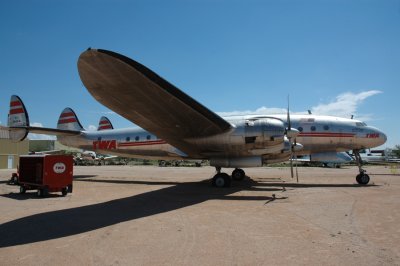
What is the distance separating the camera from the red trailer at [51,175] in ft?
43.2

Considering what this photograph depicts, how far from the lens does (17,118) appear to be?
20000 millimetres

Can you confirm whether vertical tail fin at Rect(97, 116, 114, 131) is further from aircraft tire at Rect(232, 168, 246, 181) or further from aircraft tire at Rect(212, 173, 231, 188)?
aircraft tire at Rect(212, 173, 231, 188)

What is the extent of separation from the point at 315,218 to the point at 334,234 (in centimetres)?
167

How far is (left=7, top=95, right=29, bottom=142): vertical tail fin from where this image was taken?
1909 cm

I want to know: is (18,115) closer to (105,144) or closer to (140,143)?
(105,144)

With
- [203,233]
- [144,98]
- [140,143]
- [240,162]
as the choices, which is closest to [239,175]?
[240,162]

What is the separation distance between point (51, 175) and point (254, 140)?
29.2 ft

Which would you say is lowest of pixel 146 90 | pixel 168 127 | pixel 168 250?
pixel 168 250

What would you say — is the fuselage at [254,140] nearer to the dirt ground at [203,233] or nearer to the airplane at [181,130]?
the airplane at [181,130]

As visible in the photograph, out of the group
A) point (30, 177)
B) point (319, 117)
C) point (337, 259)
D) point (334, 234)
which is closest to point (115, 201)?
point (30, 177)

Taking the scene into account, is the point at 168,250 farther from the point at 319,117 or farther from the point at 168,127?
the point at 319,117

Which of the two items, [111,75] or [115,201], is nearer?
[111,75]

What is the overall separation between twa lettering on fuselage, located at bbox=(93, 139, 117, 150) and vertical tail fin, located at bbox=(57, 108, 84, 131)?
2.39 metres

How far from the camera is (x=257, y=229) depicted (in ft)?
22.4
